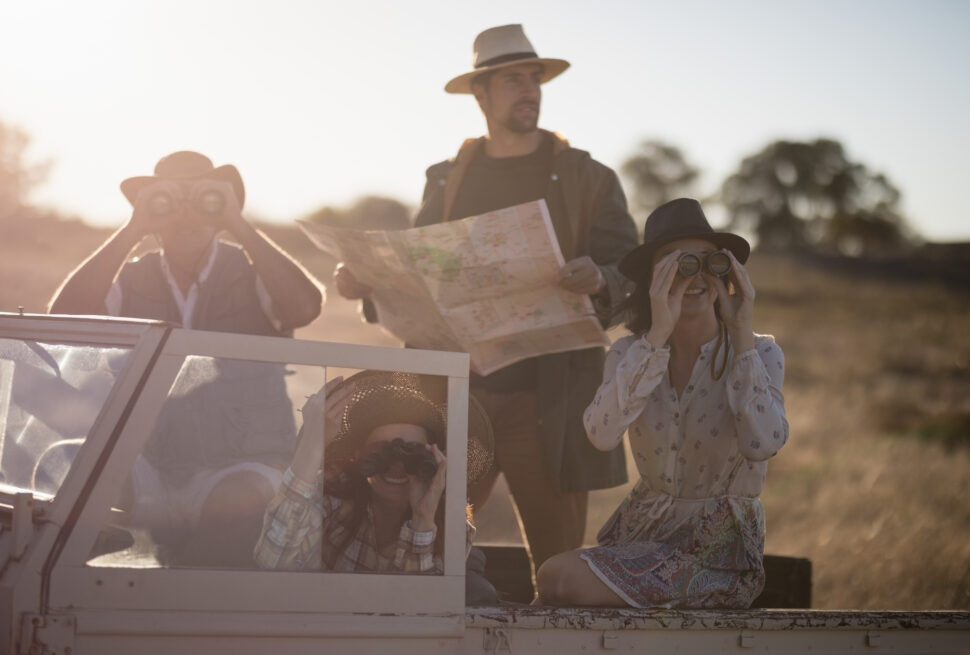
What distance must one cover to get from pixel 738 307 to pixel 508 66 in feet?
5.81

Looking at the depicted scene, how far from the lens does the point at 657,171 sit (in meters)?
69.2

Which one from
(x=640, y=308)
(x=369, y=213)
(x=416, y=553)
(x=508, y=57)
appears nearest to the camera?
(x=416, y=553)

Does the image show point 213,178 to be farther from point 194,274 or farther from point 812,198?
point 812,198

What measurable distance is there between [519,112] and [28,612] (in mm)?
3108

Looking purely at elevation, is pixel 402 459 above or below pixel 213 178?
below

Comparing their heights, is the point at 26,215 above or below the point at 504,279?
above

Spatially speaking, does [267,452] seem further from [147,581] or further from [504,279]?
[504,279]

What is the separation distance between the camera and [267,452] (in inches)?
119

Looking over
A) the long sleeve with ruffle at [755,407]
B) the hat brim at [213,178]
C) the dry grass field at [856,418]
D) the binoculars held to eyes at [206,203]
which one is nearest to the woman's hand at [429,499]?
the long sleeve with ruffle at [755,407]

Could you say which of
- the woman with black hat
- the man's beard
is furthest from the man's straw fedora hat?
the woman with black hat

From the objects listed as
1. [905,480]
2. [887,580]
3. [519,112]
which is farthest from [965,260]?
[519,112]

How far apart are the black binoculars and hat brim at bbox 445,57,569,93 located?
2.43 metres

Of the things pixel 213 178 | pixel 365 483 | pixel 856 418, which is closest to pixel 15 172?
pixel 856 418

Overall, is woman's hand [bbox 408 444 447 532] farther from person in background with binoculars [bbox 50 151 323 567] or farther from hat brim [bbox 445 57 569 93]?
hat brim [bbox 445 57 569 93]
